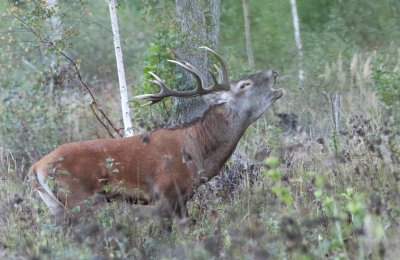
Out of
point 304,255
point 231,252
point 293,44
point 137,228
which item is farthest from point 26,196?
point 293,44

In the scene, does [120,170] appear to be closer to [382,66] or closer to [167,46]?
[167,46]

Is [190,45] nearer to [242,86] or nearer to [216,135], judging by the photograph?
[242,86]

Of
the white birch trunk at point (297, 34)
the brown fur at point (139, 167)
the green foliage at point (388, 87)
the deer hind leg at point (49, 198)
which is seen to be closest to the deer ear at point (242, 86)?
the brown fur at point (139, 167)

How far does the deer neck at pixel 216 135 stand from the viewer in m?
8.69

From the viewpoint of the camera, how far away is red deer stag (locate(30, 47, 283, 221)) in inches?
313

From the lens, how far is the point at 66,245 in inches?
291

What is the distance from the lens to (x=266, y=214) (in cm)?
776

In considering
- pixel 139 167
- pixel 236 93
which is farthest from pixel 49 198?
pixel 236 93

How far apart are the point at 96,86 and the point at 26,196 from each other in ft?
29.4

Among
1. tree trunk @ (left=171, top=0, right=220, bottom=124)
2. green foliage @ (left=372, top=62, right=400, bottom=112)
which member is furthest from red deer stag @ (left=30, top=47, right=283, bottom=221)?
green foliage @ (left=372, top=62, right=400, bottom=112)

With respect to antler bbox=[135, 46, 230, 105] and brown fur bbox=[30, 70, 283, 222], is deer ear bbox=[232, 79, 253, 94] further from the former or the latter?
brown fur bbox=[30, 70, 283, 222]

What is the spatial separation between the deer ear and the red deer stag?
0.69 ft

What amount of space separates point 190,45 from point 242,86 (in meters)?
1.72

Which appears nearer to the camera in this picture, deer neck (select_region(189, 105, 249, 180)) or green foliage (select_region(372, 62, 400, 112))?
deer neck (select_region(189, 105, 249, 180))
